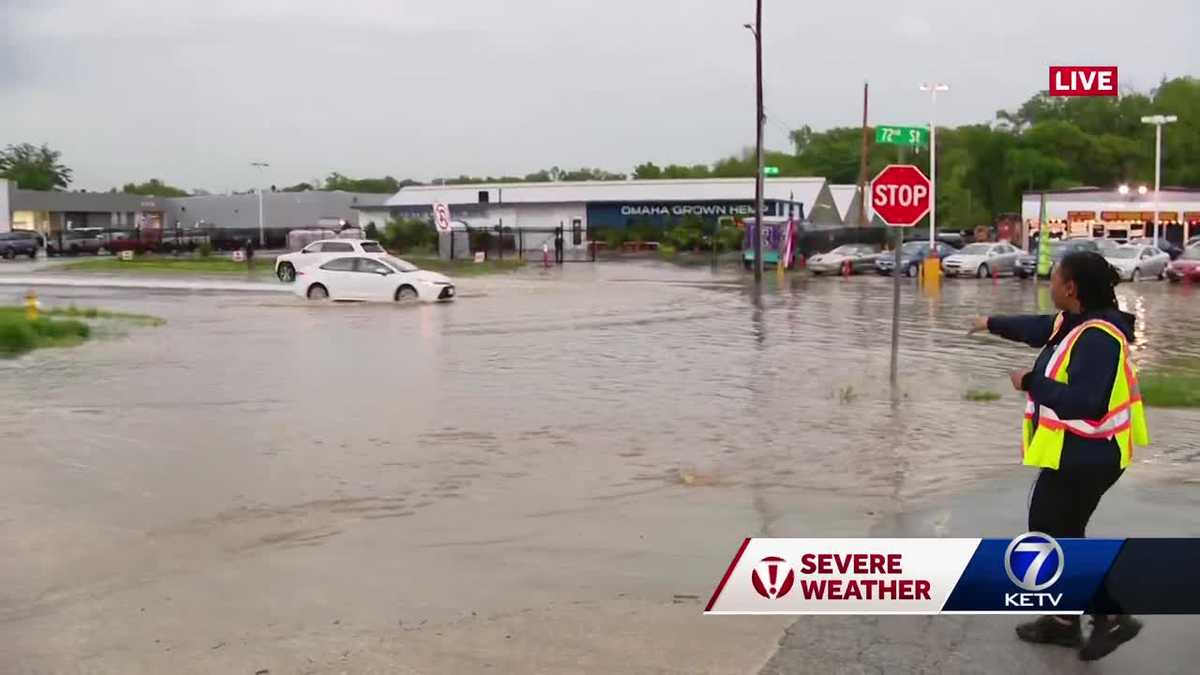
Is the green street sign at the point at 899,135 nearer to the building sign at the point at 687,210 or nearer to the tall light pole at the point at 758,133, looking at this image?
the tall light pole at the point at 758,133

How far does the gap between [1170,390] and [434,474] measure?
28.3ft

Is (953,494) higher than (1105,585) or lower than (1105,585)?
lower

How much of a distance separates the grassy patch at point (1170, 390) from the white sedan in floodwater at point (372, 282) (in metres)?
18.3

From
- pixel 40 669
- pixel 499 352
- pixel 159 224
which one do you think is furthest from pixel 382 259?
pixel 159 224

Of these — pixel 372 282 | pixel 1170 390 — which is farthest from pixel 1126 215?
A: pixel 1170 390

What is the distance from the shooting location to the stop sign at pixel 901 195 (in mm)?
14180

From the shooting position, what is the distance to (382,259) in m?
30.0

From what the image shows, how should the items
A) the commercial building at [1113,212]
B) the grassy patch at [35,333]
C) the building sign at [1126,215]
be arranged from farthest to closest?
the building sign at [1126,215] < the commercial building at [1113,212] < the grassy patch at [35,333]

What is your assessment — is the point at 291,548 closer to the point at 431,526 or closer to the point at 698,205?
the point at 431,526

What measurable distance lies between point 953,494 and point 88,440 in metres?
7.50

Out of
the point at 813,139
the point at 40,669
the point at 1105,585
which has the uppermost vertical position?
the point at 813,139

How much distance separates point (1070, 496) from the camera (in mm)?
5234

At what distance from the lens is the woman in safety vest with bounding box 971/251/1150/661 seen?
16.6 feet

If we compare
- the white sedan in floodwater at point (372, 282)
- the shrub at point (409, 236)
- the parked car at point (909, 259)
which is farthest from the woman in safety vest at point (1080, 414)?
the shrub at point (409, 236)
